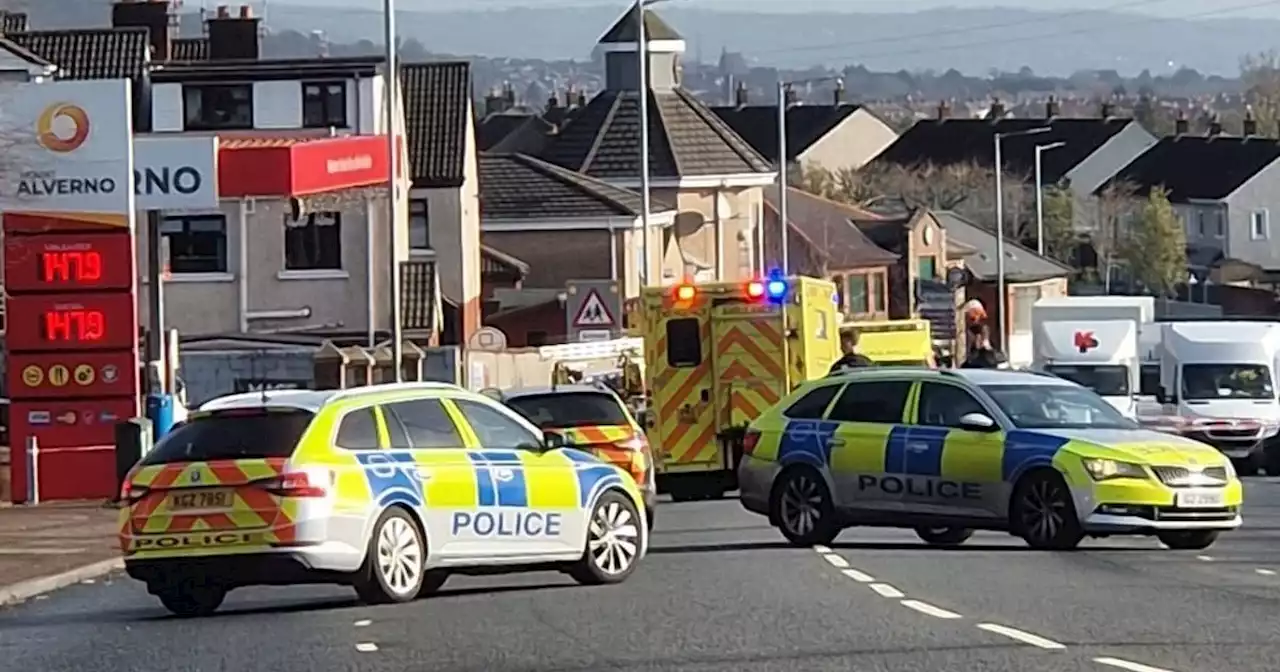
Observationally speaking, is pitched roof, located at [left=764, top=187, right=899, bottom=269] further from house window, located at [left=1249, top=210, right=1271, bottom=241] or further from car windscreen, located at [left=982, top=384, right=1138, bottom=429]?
car windscreen, located at [left=982, top=384, right=1138, bottom=429]

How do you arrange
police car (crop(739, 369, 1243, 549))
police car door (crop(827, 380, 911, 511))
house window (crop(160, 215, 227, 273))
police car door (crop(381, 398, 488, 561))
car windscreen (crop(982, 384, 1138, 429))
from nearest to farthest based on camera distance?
1. police car door (crop(381, 398, 488, 561))
2. police car (crop(739, 369, 1243, 549))
3. car windscreen (crop(982, 384, 1138, 429))
4. police car door (crop(827, 380, 911, 511))
5. house window (crop(160, 215, 227, 273))

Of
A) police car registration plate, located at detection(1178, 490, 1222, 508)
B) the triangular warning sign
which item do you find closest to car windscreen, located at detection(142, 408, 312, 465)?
police car registration plate, located at detection(1178, 490, 1222, 508)

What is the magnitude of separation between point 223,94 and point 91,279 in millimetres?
18243

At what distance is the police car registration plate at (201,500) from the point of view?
653 inches

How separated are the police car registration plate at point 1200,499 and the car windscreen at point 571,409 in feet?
23.7

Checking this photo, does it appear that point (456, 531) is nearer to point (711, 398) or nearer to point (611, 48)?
point (711, 398)

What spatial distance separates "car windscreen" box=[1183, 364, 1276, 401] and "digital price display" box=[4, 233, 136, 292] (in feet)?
61.8

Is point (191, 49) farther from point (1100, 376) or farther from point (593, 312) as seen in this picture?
point (1100, 376)

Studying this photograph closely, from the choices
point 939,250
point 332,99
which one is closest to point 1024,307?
point 939,250

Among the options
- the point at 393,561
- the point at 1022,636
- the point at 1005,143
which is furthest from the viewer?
the point at 1005,143

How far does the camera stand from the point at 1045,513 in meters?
21.0

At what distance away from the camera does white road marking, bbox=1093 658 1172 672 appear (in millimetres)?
12398

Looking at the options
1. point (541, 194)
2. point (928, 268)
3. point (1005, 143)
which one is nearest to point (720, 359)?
point (541, 194)

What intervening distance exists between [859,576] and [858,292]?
63337 millimetres
